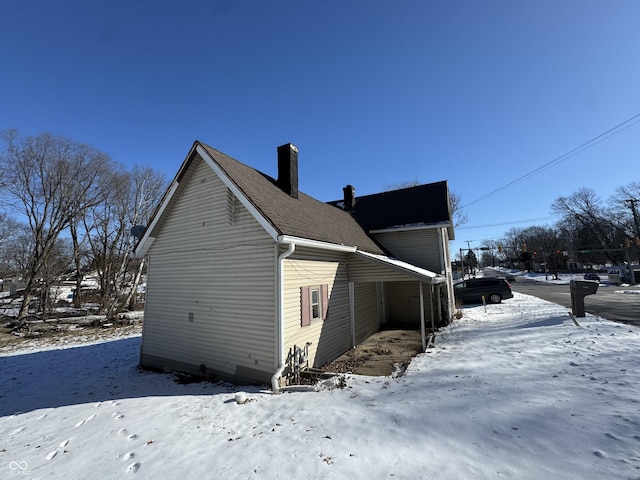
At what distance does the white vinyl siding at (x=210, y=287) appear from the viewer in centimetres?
782

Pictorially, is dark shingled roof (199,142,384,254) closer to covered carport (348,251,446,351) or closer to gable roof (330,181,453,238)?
covered carport (348,251,446,351)

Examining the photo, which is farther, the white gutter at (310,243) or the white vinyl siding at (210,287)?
the white vinyl siding at (210,287)

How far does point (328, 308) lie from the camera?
33.1 feet

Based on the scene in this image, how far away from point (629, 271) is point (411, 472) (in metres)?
51.5

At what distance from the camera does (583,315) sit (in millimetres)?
12594

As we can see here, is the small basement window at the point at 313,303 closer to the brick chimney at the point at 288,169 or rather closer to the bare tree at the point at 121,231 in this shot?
the brick chimney at the point at 288,169

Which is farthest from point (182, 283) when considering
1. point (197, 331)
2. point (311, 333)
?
point (311, 333)

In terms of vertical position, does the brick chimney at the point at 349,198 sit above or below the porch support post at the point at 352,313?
above

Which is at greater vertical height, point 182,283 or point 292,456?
point 182,283

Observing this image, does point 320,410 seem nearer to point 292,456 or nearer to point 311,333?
point 292,456

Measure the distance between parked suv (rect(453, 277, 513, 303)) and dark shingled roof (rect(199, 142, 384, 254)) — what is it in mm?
14259

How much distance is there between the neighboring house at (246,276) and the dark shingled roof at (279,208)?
2.0 inches

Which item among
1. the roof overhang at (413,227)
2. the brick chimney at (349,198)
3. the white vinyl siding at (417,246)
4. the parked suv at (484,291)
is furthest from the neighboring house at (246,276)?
the parked suv at (484,291)

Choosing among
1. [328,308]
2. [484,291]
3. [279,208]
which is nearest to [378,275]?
[328,308]
